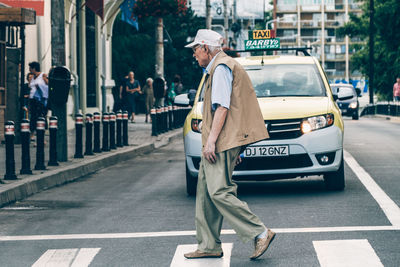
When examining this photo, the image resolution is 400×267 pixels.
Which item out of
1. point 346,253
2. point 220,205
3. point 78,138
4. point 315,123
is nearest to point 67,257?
point 220,205

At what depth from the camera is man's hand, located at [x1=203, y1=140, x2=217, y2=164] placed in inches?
263

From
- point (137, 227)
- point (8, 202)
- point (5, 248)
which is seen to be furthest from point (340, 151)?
point (5, 248)

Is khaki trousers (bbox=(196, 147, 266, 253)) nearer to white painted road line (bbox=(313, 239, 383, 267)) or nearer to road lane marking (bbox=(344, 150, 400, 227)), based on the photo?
white painted road line (bbox=(313, 239, 383, 267))

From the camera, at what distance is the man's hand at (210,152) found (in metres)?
6.67

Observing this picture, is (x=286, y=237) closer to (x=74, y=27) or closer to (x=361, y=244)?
(x=361, y=244)

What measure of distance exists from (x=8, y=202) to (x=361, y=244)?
15.9 feet

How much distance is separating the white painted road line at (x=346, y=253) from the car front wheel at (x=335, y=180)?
3.44 m

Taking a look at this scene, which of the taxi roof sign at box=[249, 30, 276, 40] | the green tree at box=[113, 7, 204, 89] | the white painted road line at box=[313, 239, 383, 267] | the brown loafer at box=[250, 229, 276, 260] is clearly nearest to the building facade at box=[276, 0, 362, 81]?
the green tree at box=[113, 7, 204, 89]

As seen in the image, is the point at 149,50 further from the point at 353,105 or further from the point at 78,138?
the point at 78,138

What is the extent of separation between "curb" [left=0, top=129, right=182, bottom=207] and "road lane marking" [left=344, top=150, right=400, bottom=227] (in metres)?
4.07

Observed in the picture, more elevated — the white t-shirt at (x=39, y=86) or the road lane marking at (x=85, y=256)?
the white t-shirt at (x=39, y=86)

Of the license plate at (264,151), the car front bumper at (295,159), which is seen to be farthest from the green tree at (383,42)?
the license plate at (264,151)

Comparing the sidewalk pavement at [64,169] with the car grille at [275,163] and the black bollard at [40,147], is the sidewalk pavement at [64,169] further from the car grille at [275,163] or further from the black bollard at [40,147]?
the car grille at [275,163]

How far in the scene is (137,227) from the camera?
27.9ft
